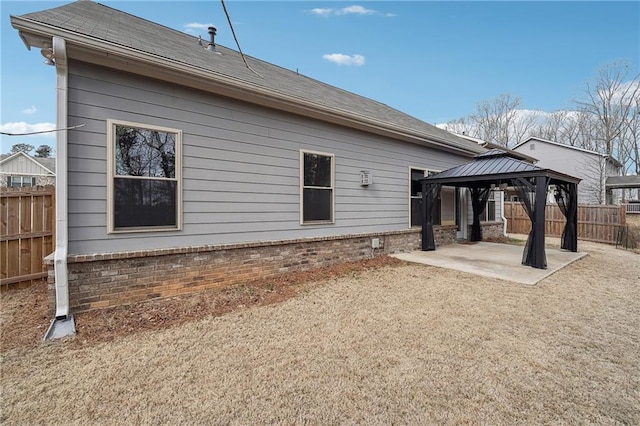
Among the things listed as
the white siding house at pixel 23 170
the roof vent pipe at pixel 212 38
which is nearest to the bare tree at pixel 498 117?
the roof vent pipe at pixel 212 38

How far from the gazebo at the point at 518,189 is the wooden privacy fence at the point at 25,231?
871 centimetres

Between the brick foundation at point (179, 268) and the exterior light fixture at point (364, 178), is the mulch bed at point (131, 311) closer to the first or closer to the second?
the brick foundation at point (179, 268)

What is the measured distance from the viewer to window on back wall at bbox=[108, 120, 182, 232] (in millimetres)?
4094

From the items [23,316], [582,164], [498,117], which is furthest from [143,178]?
[498,117]

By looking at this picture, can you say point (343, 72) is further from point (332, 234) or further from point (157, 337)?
point (157, 337)

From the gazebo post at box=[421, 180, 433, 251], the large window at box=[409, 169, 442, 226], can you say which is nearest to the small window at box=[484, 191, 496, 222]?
the large window at box=[409, 169, 442, 226]

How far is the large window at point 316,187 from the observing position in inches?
246

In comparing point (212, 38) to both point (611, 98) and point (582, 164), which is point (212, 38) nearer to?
point (582, 164)

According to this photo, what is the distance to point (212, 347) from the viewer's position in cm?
309

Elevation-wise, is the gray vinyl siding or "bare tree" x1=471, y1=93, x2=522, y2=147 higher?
"bare tree" x1=471, y1=93, x2=522, y2=147

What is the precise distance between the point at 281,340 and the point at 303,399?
1.02m

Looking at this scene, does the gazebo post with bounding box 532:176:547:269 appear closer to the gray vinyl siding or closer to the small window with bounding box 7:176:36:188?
the gray vinyl siding

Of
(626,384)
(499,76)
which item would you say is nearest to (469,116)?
(499,76)

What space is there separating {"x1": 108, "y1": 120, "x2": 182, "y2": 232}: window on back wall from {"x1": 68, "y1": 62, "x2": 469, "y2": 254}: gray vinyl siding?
4.1 inches
